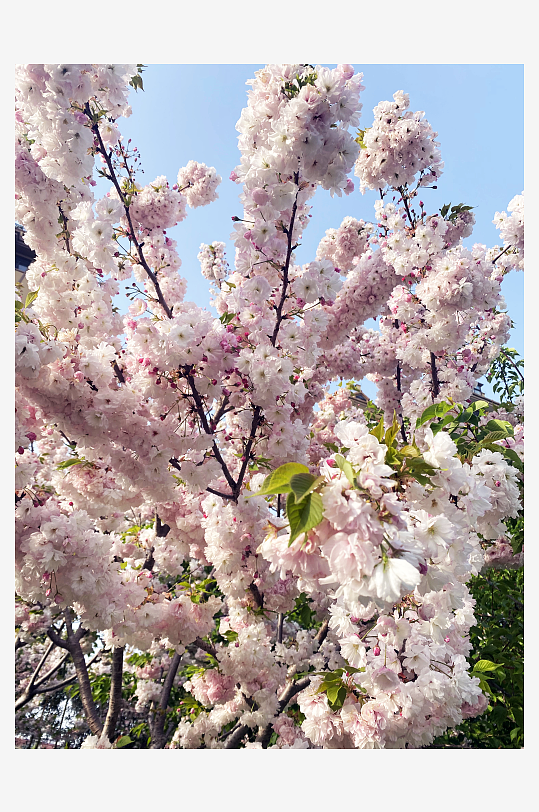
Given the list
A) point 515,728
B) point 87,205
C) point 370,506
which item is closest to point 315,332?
point 87,205

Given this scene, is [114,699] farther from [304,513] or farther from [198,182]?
[198,182]

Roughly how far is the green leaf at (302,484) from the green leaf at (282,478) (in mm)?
14

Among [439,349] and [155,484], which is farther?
[439,349]

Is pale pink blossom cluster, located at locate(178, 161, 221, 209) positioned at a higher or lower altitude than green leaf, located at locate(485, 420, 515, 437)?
higher

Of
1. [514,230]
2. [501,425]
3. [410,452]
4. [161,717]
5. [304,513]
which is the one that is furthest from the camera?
[514,230]

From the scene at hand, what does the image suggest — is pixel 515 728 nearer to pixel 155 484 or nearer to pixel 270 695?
pixel 270 695

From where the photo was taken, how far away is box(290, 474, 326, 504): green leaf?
97 centimetres

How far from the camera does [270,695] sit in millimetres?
3402

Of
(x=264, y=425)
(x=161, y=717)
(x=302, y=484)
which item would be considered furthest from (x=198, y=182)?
(x=161, y=717)

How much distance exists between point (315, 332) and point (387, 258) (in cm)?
102

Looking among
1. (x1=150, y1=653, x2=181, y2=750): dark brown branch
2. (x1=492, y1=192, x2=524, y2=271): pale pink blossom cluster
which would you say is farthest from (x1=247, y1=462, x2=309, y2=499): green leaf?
(x1=492, y1=192, x2=524, y2=271): pale pink blossom cluster

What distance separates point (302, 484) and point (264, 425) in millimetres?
1872

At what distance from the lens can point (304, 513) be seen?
965mm

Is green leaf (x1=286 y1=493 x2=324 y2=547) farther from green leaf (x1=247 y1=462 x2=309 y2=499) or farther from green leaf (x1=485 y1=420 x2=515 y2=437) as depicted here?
green leaf (x1=485 y1=420 x2=515 y2=437)
